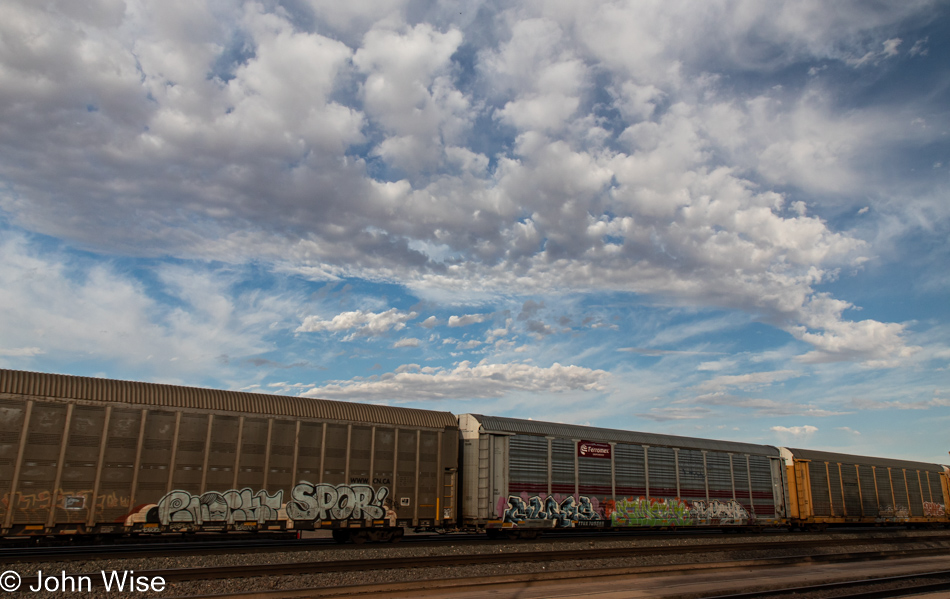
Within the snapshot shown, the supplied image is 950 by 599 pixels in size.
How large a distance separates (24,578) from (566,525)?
17253mm

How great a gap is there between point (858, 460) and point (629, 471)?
19702 mm

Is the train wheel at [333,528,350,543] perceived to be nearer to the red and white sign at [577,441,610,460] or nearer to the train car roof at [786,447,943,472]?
the red and white sign at [577,441,610,460]

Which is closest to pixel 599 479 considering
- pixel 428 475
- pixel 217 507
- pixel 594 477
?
pixel 594 477

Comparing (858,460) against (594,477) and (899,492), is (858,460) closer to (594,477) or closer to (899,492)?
(899,492)

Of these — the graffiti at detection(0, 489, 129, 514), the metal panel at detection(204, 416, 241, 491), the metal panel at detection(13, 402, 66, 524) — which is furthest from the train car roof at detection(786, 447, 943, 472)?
the metal panel at detection(13, 402, 66, 524)

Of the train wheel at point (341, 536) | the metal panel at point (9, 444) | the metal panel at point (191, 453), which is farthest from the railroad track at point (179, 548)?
the metal panel at point (191, 453)

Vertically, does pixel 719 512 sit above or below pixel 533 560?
→ above

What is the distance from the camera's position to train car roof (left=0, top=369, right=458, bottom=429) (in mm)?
14734

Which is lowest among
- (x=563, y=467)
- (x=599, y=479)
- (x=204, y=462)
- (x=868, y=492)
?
(x=868, y=492)

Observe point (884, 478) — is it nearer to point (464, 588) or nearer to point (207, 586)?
point (464, 588)

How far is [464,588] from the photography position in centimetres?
1302

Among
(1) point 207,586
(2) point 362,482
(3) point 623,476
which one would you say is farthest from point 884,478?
(1) point 207,586

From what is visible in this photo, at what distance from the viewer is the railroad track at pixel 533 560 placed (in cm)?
1277

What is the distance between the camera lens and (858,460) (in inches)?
1368
